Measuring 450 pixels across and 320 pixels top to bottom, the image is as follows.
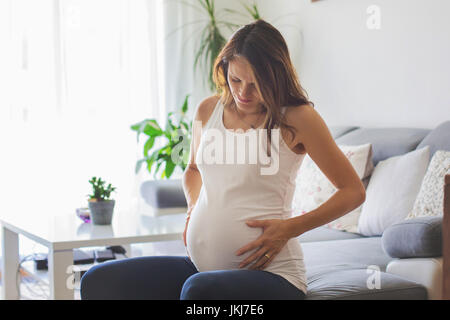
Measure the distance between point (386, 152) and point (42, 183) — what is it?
2138mm

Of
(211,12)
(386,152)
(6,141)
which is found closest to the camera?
(386,152)

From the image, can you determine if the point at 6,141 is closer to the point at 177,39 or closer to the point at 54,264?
the point at 177,39

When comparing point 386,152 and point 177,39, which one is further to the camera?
point 177,39

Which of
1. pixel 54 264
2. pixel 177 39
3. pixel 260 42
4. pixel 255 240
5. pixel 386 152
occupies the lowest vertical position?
pixel 54 264

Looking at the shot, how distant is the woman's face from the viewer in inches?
50.4

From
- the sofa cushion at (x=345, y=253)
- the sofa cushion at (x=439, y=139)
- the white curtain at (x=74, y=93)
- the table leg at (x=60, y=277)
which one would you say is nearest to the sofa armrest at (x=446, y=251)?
the sofa cushion at (x=345, y=253)

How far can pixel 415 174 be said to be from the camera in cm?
211

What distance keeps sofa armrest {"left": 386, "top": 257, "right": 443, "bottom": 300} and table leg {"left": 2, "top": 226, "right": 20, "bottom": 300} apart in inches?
59.3

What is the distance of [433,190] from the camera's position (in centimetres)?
190

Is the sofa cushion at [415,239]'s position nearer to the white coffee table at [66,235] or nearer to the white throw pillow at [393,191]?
the white throw pillow at [393,191]

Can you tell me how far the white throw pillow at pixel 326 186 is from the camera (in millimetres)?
2344

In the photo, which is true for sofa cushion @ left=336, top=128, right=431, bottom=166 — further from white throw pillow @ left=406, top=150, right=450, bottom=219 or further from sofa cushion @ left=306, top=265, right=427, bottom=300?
sofa cushion @ left=306, top=265, right=427, bottom=300

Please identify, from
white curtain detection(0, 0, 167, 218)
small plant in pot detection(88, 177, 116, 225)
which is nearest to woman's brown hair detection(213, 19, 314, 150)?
small plant in pot detection(88, 177, 116, 225)
